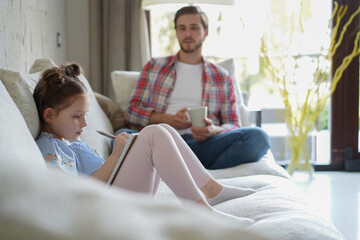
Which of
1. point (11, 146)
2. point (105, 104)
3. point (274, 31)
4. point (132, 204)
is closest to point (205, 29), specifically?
point (105, 104)

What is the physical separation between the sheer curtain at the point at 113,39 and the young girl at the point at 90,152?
2173 mm

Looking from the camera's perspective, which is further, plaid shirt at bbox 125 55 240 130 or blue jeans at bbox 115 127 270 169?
plaid shirt at bbox 125 55 240 130

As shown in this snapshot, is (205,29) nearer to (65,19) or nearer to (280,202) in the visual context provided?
(65,19)

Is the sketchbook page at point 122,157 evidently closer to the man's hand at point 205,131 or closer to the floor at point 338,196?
the man's hand at point 205,131

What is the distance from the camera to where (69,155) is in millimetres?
1699

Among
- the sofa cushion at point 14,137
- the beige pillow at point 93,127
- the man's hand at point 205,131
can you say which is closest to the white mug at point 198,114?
the man's hand at point 205,131

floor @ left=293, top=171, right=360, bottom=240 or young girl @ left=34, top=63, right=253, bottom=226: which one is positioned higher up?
young girl @ left=34, top=63, right=253, bottom=226

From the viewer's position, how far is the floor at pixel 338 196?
2885 millimetres

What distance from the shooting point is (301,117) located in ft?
13.2

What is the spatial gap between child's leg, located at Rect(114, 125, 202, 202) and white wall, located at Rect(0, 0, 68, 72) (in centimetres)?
106

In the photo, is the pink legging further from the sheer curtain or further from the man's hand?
the sheer curtain

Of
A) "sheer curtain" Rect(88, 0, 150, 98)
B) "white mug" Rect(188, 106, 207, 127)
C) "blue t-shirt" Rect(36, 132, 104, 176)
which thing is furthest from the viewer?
"sheer curtain" Rect(88, 0, 150, 98)

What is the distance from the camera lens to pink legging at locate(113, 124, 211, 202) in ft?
5.38

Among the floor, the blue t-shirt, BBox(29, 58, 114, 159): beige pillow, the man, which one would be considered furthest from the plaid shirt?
the blue t-shirt
